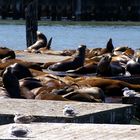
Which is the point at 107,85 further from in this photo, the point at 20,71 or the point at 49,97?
the point at 49,97

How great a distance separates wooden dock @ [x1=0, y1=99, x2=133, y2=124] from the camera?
913cm

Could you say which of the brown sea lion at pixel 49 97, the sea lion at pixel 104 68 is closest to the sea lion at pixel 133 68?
the sea lion at pixel 104 68

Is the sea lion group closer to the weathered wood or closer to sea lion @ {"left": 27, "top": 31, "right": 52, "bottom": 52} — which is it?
sea lion @ {"left": 27, "top": 31, "right": 52, "bottom": 52}

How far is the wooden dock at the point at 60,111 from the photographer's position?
9.13 m

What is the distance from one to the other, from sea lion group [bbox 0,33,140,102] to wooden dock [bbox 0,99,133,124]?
2.98 feet

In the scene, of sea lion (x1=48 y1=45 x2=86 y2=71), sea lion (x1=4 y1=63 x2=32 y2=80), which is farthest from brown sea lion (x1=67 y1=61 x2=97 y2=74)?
sea lion (x1=4 y1=63 x2=32 y2=80)

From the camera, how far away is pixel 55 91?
12.0 meters

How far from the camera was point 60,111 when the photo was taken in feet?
31.2

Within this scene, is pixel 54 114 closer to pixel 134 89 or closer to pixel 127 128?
pixel 127 128

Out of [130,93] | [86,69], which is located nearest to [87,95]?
[130,93]

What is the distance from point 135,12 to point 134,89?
63.3 m

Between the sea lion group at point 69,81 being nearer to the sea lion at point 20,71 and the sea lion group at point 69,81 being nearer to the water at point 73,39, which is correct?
the sea lion at point 20,71

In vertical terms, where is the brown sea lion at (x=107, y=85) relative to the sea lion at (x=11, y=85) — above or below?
below

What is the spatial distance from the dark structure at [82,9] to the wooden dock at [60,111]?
61.5 metres
